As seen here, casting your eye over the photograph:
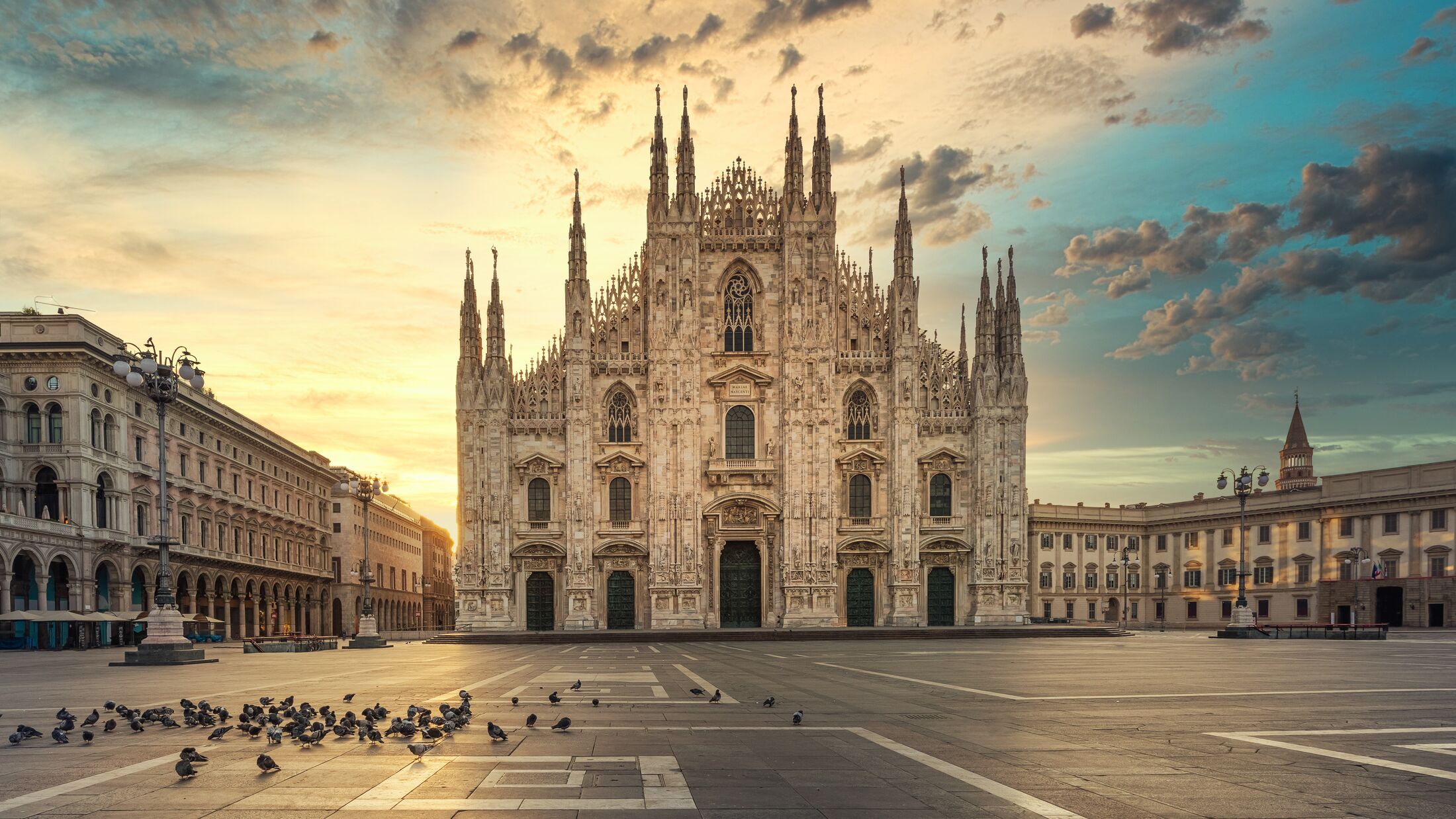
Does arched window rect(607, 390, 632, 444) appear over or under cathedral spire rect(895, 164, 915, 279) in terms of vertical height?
under

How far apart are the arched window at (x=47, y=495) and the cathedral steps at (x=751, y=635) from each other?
19950 millimetres

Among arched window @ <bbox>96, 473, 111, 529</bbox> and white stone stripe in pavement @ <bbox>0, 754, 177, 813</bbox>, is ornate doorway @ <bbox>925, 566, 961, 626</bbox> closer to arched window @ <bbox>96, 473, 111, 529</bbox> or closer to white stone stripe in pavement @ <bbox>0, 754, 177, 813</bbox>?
arched window @ <bbox>96, 473, 111, 529</bbox>

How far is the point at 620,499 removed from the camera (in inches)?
2303

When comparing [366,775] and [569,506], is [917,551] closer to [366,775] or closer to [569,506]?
[569,506]

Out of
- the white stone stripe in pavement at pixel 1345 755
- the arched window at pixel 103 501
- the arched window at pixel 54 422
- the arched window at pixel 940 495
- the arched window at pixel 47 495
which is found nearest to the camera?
the white stone stripe in pavement at pixel 1345 755

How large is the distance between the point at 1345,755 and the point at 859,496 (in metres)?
49.0

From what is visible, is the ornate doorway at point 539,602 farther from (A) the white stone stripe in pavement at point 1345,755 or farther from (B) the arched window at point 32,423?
(A) the white stone stripe in pavement at point 1345,755

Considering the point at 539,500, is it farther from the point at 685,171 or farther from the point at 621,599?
the point at 685,171

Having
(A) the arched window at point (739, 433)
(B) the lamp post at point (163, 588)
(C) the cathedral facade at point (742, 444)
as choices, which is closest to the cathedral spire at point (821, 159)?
(C) the cathedral facade at point (742, 444)

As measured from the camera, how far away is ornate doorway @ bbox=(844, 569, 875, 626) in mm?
58500

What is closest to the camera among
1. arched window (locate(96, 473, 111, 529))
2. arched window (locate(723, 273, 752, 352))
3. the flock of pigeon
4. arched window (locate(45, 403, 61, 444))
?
the flock of pigeon

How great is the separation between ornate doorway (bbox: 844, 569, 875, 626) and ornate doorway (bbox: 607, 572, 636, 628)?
12031 millimetres

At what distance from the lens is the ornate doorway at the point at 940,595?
59.2m

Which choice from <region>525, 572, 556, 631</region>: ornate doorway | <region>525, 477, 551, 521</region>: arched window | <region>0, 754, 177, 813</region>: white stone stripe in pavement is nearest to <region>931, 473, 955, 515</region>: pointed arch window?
<region>525, 477, 551, 521</region>: arched window
